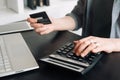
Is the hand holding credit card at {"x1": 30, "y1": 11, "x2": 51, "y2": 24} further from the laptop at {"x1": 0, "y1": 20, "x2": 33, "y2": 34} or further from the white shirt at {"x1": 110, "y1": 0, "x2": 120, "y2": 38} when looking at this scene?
the white shirt at {"x1": 110, "y1": 0, "x2": 120, "y2": 38}

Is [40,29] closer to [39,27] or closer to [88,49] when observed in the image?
[39,27]

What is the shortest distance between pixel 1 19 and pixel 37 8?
303 mm

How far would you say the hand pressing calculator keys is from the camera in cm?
69

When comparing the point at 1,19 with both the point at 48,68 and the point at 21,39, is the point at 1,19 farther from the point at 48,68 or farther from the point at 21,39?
the point at 48,68

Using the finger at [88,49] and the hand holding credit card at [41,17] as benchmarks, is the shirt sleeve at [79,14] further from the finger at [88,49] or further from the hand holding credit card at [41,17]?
the finger at [88,49]

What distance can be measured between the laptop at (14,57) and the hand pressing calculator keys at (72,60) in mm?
55

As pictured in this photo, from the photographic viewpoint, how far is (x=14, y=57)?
0.75 metres

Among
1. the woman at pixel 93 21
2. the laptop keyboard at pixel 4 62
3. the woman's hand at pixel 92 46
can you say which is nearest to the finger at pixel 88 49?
the woman's hand at pixel 92 46

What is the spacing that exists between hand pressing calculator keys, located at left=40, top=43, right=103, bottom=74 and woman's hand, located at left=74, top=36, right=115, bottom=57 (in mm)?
16

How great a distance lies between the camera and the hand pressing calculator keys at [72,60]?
687 mm

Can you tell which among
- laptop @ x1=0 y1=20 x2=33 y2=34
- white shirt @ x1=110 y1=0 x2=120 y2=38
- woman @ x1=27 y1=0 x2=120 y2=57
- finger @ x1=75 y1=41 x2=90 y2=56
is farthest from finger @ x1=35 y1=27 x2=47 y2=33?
white shirt @ x1=110 y1=0 x2=120 y2=38

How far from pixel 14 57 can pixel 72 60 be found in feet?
0.62

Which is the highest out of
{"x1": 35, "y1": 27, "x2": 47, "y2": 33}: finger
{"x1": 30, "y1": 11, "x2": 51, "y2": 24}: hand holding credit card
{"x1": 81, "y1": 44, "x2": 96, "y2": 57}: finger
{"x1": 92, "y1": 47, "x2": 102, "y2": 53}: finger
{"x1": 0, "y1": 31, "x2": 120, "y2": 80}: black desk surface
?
{"x1": 30, "y1": 11, "x2": 51, "y2": 24}: hand holding credit card

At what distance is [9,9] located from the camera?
1687 mm
